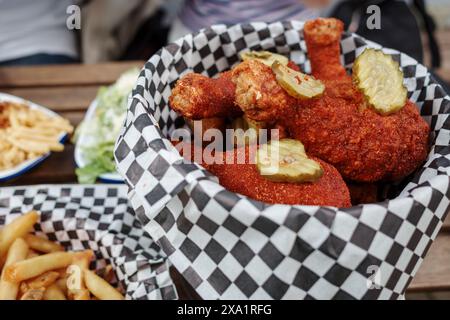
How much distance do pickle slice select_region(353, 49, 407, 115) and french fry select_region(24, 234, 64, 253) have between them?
0.82 meters

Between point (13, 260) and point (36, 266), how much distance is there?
0.18ft

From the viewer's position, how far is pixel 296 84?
0.87 meters

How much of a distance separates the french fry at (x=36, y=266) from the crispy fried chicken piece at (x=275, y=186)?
48 centimetres

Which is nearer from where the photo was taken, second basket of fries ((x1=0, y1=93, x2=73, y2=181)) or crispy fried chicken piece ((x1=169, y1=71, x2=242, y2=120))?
crispy fried chicken piece ((x1=169, y1=71, x2=242, y2=120))

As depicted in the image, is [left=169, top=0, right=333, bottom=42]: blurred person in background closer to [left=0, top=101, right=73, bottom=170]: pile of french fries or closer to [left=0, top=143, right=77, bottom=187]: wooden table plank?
[left=0, top=101, right=73, bottom=170]: pile of french fries

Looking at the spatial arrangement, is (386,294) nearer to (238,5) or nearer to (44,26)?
(238,5)

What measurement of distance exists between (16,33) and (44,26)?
13cm

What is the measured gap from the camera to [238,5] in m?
2.06

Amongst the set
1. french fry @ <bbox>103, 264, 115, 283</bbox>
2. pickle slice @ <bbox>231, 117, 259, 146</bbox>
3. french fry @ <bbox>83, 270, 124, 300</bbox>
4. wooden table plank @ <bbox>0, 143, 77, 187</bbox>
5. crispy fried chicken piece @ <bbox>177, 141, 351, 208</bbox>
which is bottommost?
french fry @ <bbox>103, 264, 115, 283</bbox>

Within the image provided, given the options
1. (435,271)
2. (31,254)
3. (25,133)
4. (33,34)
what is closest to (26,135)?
(25,133)

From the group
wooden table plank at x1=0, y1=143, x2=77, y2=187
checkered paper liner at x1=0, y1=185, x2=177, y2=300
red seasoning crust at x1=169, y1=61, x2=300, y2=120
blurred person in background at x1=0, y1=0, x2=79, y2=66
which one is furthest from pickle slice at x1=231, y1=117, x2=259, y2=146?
blurred person in background at x1=0, y1=0, x2=79, y2=66

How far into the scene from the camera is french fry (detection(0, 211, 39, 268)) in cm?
113

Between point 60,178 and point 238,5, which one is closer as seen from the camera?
point 60,178

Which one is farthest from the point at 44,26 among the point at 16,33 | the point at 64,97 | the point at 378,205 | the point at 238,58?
the point at 378,205
